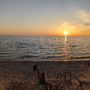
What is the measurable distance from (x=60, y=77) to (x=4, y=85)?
4.79m

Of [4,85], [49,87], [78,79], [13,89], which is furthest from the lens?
[78,79]

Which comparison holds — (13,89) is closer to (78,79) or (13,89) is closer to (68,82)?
(68,82)

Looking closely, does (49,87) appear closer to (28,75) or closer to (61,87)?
(61,87)

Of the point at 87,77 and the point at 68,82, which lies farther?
the point at 87,77

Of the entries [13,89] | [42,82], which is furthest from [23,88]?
[42,82]

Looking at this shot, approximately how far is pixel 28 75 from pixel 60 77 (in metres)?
3.34

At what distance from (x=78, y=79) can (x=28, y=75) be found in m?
4.77

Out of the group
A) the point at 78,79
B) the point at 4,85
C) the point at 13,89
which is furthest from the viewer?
the point at 78,79

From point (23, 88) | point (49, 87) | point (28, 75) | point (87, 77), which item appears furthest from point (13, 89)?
point (87, 77)

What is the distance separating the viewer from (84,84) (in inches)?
574

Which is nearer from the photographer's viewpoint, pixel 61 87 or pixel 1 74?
pixel 61 87

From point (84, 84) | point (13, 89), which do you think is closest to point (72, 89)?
point (84, 84)

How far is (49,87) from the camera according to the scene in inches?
465

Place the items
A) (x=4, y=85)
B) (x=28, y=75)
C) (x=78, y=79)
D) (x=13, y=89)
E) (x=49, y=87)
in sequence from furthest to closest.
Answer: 1. (x=28, y=75)
2. (x=78, y=79)
3. (x=4, y=85)
4. (x=13, y=89)
5. (x=49, y=87)
